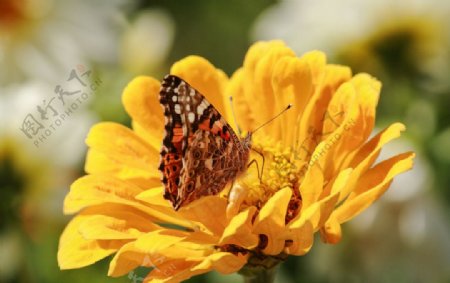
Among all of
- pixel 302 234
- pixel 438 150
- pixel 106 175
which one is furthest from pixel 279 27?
pixel 302 234

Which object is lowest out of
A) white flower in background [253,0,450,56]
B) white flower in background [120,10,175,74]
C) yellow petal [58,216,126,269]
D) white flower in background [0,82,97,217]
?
yellow petal [58,216,126,269]

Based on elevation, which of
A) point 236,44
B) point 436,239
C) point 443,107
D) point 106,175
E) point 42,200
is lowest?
point 106,175

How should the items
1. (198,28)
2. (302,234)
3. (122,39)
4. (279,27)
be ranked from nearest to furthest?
(302,234) → (279,27) → (122,39) → (198,28)

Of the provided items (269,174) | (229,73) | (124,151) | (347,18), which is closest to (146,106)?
(124,151)

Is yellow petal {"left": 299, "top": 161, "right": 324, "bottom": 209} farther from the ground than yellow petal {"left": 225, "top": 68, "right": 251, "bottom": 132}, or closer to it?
closer to it

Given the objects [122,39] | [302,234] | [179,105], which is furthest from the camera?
[122,39]

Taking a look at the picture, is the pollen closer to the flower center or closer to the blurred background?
the flower center

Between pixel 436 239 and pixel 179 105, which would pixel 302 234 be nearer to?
pixel 179 105

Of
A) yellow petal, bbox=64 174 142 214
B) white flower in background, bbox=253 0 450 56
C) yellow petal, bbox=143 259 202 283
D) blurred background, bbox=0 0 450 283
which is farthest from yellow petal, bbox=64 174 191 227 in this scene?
white flower in background, bbox=253 0 450 56

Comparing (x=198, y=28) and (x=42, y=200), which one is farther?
(x=198, y=28)
